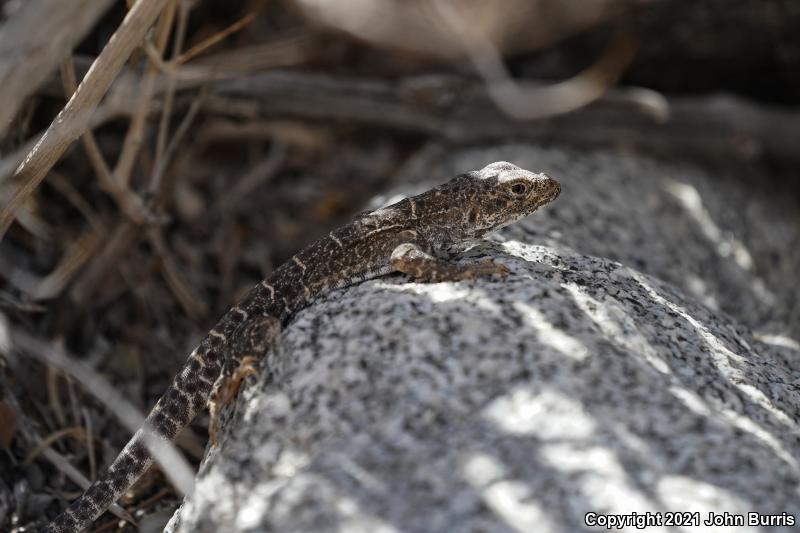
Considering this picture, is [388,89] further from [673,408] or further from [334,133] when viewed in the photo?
[673,408]

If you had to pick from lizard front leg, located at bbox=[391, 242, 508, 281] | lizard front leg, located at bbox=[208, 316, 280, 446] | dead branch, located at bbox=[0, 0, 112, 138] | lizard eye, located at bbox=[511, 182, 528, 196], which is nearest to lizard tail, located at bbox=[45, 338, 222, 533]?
lizard front leg, located at bbox=[208, 316, 280, 446]

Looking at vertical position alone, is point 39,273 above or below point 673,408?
above

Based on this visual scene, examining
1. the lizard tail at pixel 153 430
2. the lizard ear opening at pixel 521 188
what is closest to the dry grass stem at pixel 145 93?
the lizard tail at pixel 153 430

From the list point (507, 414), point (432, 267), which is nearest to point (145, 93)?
point (432, 267)

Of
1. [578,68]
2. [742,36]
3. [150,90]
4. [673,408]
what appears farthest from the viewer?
[578,68]

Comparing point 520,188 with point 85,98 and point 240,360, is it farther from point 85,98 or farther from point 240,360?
point 85,98

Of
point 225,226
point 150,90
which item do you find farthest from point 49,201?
point 150,90

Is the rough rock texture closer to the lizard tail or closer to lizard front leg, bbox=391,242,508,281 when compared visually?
lizard front leg, bbox=391,242,508,281
